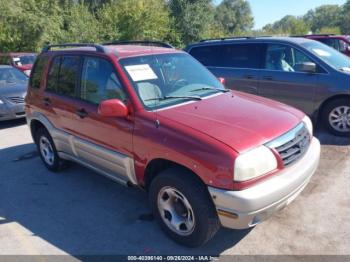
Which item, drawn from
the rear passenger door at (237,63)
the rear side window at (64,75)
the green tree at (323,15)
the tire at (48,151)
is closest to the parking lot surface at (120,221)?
the tire at (48,151)

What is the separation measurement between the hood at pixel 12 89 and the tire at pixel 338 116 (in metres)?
6.94

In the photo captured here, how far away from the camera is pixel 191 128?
10.2 ft

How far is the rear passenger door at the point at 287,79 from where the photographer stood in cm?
628

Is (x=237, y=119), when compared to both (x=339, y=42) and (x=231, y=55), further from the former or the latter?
(x=339, y=42)

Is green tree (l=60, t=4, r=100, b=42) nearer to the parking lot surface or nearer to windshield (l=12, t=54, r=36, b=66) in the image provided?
windshield (l=12, t=54, r=36, b=66)

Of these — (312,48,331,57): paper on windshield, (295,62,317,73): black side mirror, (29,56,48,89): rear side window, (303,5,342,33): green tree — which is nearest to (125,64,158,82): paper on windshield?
(29,56,48,89): rear side window

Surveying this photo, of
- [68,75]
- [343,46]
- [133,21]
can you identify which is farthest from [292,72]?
[133,21]

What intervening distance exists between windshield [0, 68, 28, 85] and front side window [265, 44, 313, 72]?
666 centimetres

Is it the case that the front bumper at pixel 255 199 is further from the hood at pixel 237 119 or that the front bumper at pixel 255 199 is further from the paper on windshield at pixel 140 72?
the paper on windshield at pixel 140 72

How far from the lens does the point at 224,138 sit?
9.65 ft

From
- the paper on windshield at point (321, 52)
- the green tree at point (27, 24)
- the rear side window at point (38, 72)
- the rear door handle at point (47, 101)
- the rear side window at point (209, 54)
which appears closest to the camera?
the rear door handle at point (47, 101)

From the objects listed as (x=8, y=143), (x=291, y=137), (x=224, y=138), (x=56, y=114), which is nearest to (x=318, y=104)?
(x=291, y=137)

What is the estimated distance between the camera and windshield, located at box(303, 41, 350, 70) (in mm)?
6273

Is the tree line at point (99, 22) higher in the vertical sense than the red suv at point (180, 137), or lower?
higher
